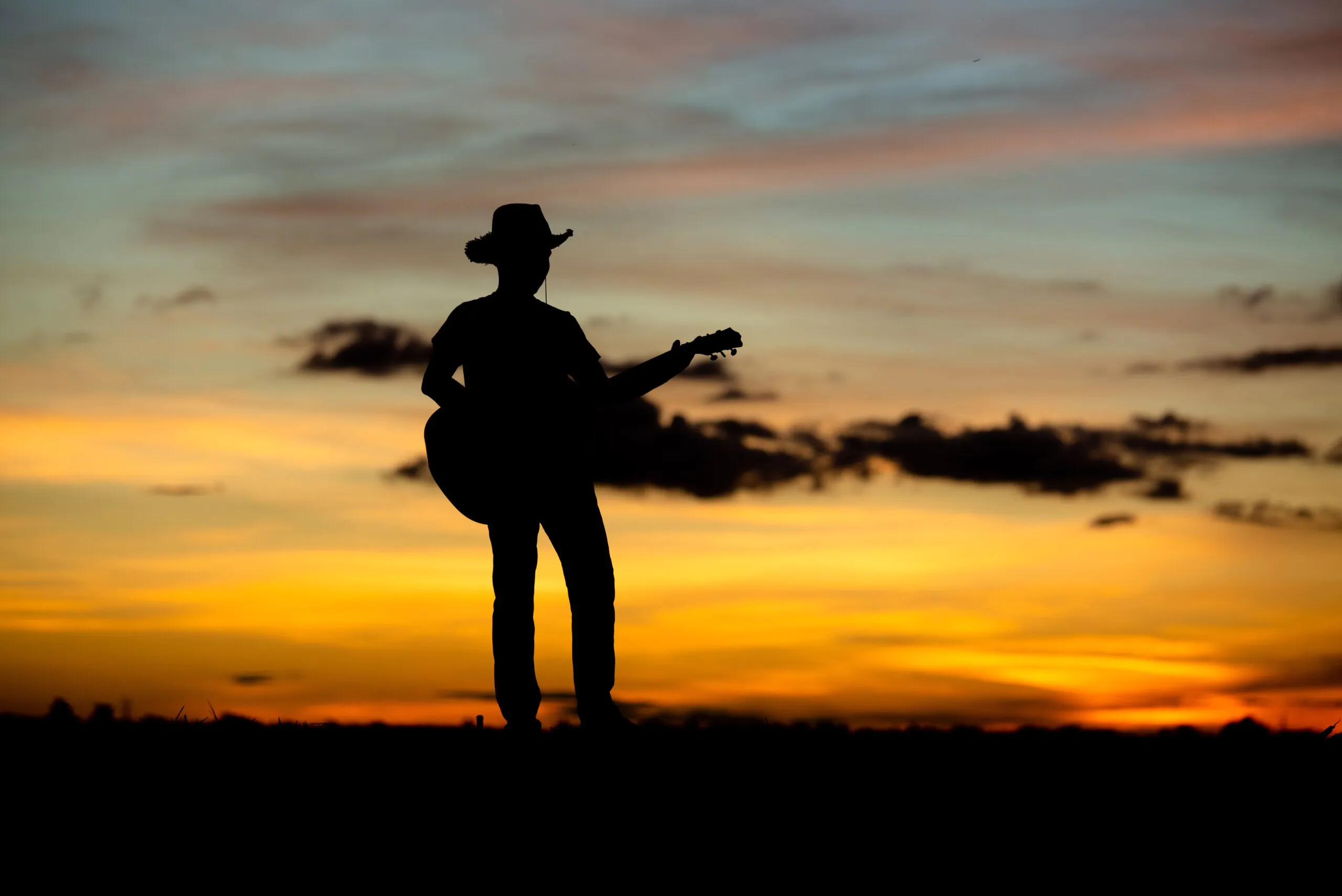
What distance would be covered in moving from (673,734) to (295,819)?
3433mm

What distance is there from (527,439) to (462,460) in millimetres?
456

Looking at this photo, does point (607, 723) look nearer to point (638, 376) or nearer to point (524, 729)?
point (524, 729)

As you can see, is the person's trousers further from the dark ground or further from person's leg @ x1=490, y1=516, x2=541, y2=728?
the dark ground

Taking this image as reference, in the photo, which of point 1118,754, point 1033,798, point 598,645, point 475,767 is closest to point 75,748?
Answer: point 475,767

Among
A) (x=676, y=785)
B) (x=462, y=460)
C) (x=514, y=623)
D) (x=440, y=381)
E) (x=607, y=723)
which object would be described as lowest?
(x=676, y=785)

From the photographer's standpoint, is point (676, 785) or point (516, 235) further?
point (516, 235)

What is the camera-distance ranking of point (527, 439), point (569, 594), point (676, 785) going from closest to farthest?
1. point (676, 785)
2. point (527, 439)
3. point (569, 594)

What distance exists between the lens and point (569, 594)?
11609 mm

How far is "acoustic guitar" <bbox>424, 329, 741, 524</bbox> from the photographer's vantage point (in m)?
11.4

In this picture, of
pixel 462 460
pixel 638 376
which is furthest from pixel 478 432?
pixel 638 376

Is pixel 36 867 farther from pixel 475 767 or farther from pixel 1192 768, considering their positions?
pixel 1192 768

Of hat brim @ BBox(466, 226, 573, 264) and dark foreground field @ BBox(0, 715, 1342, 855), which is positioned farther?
hat brim @ BBox(466, 226, 573, 264)

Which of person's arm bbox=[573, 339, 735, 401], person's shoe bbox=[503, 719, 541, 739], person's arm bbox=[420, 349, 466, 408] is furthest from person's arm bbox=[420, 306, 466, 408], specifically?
person's shoe bbox=[503, 719, 541, 739]

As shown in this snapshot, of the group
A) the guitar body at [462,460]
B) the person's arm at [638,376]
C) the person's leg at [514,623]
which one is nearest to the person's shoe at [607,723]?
the person's leg at [514,623]
